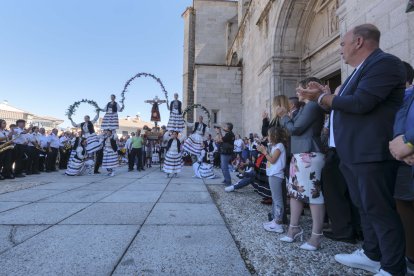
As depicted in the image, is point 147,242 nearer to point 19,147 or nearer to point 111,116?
point 111,116

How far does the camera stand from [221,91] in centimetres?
1872

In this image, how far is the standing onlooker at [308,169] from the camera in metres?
2.78

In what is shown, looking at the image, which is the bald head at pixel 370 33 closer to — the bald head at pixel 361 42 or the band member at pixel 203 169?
the bald head at pixel 361 42

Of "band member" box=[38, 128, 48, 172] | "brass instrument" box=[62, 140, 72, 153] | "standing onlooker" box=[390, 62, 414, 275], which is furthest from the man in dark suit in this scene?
"brass instrument" box=[62, 140, 72, 153]

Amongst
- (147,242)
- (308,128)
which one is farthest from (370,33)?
(147,242)

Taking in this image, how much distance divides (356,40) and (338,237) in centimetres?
207

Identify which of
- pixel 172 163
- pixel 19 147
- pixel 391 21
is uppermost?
pixel 391 21

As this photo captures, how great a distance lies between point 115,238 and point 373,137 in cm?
258

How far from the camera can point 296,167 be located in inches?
116

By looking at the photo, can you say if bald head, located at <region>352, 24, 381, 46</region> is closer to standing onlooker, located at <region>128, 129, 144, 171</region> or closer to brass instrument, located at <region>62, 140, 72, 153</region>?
standing onlooker, located at <region>128, 129, 144, 171</region>

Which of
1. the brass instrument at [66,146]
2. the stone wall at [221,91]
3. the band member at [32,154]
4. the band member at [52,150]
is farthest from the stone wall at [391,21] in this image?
the brass instrument at [66,146]

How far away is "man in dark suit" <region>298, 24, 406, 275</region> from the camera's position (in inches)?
77.6

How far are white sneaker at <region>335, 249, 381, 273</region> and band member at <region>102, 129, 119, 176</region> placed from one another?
907 cm

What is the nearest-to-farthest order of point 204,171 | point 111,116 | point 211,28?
point 204,171
point 111,116
point 211,28
